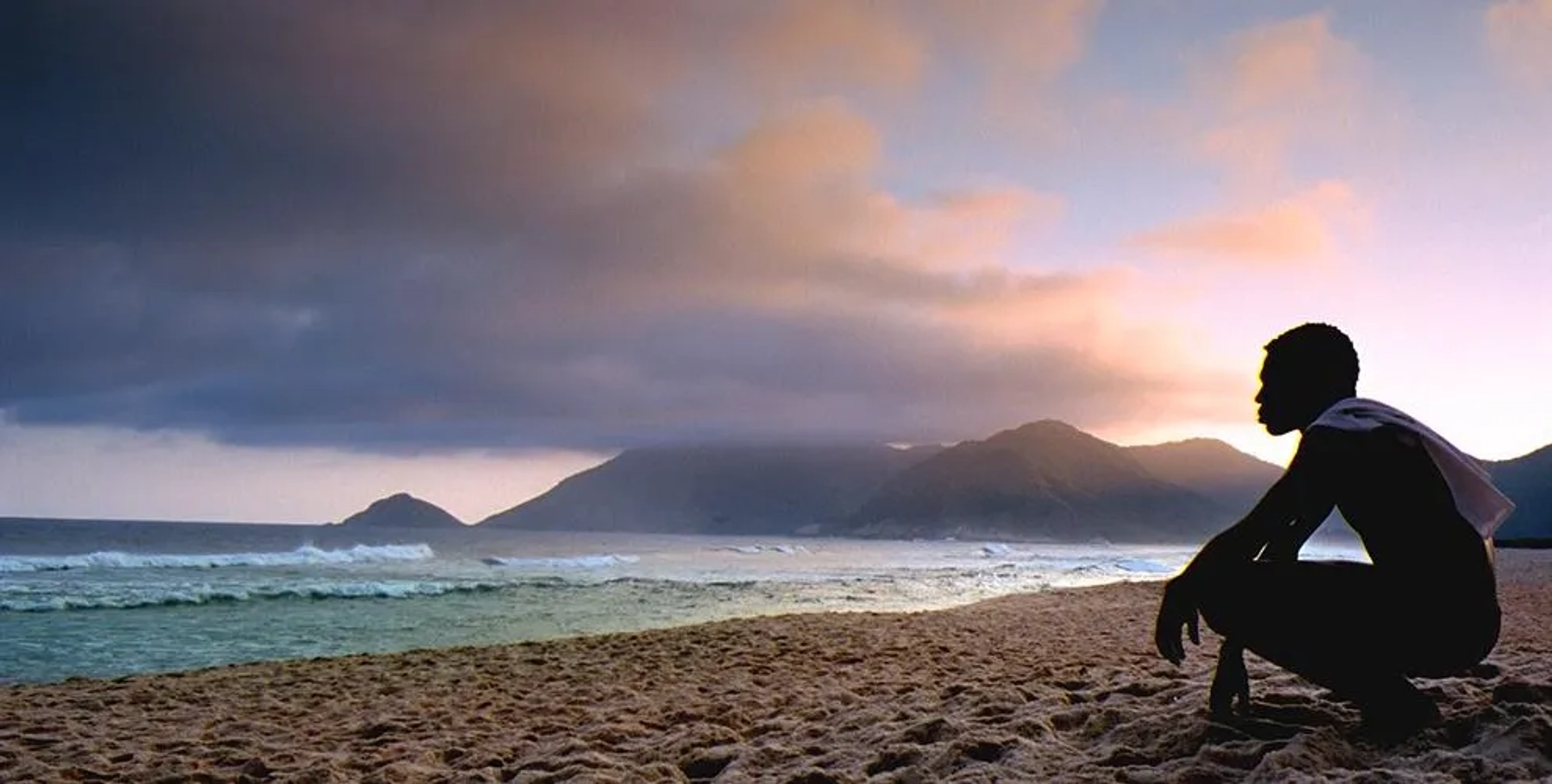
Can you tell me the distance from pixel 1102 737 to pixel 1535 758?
1554 millimetres

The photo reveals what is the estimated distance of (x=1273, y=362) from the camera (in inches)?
139

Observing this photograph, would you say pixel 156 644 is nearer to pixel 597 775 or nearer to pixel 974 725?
pixel 597 775

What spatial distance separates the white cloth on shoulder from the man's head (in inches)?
8.5

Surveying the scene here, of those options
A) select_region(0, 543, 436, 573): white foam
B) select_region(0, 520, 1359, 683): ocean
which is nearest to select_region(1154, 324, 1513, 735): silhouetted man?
select_region(0, 520, 1359, 683): ocean

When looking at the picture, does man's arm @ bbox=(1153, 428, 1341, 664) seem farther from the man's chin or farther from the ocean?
the ocean

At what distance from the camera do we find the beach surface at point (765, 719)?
144 inches

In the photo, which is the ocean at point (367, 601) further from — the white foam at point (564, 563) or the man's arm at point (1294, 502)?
the man's arm at point (1294, 502)

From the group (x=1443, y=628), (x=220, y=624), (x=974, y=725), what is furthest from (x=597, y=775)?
(x=220, y=624)

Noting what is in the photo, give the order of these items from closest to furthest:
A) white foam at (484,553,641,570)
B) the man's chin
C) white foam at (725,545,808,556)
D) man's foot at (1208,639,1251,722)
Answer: the man's chin < man's foot at (1208,639,1251,722) < white foam at (484,553,641,570) < white foam at (725,545,808,556)

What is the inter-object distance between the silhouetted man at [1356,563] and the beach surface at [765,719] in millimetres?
334

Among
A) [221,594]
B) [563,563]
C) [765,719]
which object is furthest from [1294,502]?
[563,563]

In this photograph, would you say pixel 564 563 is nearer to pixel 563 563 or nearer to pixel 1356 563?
pixel 563 563

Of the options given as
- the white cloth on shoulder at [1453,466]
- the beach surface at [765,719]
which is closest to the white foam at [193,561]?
the beach surface at [765,719]

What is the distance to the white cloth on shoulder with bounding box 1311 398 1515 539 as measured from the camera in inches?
124
